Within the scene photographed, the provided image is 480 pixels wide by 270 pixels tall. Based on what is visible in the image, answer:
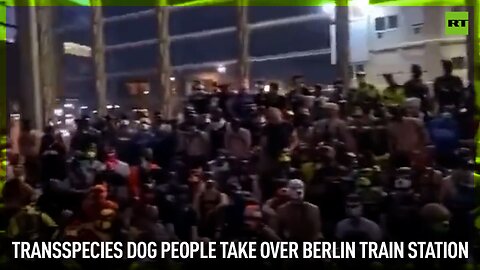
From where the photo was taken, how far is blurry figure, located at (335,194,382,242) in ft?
7.66

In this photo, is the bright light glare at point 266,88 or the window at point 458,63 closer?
the window at point 458,63

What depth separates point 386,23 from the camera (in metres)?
2.34

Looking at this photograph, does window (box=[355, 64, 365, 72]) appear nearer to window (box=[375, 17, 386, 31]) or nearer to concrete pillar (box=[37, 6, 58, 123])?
window (box=[375, 17, 386, 31])

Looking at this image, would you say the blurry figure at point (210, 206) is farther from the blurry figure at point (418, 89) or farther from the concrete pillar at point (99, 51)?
the blurry figure at point (418, 89)

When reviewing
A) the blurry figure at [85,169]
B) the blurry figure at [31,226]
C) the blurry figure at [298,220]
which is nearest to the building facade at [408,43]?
the blurry figure at [298,220]

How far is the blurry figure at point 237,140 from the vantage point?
240 centimetres

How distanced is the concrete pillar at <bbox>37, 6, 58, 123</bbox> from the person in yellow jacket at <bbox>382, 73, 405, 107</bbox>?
116 cm

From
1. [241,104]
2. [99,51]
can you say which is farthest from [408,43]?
[99,51]

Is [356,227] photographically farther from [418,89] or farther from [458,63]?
[458,63]

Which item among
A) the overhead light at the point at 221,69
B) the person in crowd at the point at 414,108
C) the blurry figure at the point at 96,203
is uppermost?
the overhead light at the point at 221,69

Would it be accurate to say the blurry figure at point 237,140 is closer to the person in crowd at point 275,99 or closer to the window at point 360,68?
the person in crowd at point 275,99

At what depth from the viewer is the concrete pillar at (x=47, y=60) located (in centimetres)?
239

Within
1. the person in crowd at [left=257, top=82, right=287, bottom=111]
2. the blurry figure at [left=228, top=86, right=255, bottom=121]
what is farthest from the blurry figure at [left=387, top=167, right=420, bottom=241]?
the blurry figure at [left=228, top=86, right=255, bottom=121]

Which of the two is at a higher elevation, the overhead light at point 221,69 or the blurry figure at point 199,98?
the overhead light at point 221,69
